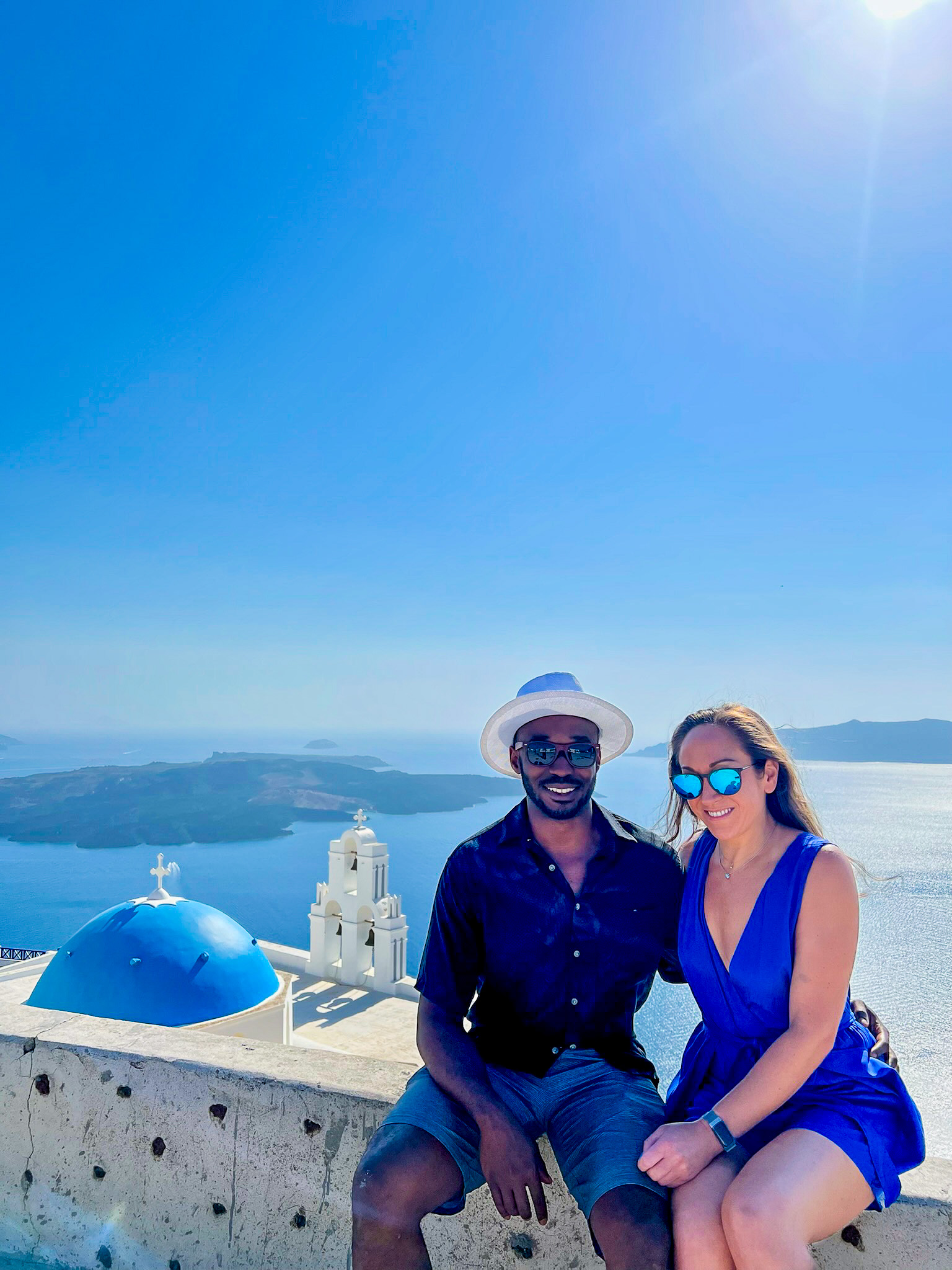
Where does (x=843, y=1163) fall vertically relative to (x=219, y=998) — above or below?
above

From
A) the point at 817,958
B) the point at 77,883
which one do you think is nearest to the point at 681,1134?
the point at 817,958

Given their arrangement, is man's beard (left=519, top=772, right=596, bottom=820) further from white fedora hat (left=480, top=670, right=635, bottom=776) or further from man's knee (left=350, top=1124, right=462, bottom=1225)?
man's knee (left=350, top=1124, right=462, bottom=1225)

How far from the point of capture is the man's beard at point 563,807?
255cm

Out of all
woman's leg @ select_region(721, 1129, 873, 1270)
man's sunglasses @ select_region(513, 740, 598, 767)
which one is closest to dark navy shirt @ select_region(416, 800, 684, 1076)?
man's sunglasses @ select_region(513, 740, 598, 767)

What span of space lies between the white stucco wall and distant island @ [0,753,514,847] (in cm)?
7647

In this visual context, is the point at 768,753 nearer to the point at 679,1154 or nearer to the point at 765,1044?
the point at 765,1044

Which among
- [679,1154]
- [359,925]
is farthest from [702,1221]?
[359,925]

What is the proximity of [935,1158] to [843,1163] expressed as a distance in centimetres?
62

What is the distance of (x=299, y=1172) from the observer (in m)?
2.41

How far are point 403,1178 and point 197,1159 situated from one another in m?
0.99

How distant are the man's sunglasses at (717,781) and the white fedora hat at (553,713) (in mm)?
435

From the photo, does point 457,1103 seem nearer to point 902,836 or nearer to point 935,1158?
point 935,1158

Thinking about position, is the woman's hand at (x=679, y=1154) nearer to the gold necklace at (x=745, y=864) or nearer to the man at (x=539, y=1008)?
the man at (x=539, y=1008)

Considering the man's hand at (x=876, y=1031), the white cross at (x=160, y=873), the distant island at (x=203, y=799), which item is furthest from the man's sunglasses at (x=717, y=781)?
the distant island at (x=203, y=799)
